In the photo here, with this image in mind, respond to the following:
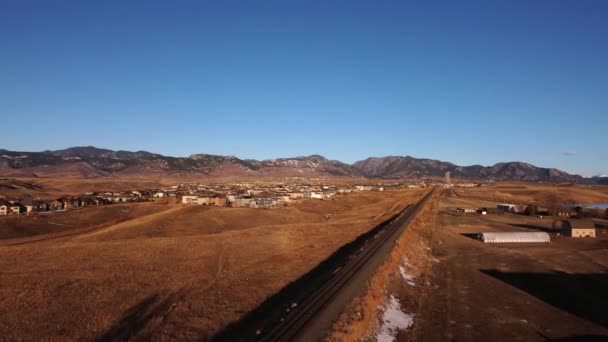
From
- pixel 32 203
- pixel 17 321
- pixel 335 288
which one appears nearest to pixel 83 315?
pixel 17 321

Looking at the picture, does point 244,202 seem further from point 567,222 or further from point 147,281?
point 147,281

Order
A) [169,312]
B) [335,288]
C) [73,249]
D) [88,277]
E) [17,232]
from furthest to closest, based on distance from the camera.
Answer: [17,232] → [73,249] → [88,277] → [335,288] → [169,312]

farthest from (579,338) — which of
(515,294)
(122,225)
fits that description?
(122,225)

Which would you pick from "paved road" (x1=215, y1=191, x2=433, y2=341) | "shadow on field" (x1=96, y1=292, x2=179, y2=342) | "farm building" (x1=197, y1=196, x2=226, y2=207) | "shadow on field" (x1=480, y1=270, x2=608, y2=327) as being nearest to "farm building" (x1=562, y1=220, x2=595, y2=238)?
"shadow on field" (x1=480, y1=270, x2=608, y2=327)

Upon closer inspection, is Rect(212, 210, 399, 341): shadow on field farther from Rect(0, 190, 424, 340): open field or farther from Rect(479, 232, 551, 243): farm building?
Rect(479, 232, 551, 243): farm building

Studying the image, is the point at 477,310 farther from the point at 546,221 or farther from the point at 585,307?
the point at 546,221

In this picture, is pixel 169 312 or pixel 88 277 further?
pixel 88 277
